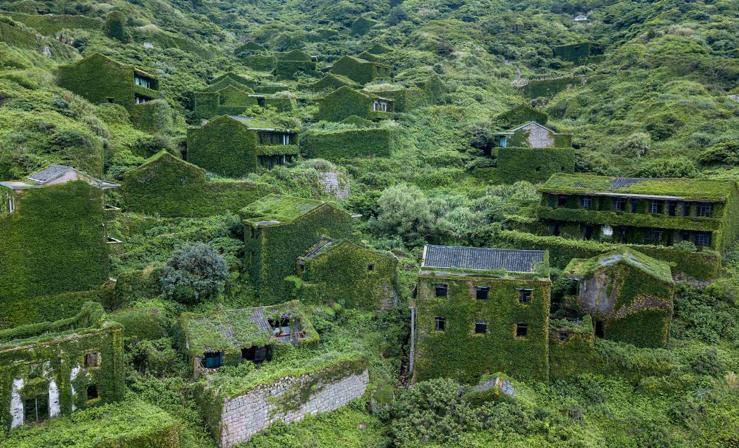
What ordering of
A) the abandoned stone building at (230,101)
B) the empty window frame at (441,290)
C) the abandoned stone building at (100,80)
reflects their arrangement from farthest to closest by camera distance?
1. the abandoned stone building at (230,101)
2. the abandoned stone building at (100,80)
3. the empty window frame at (441,290)

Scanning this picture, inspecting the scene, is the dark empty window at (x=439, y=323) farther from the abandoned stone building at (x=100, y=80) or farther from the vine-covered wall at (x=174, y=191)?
the abandoned stone building at (x=100, y=80)

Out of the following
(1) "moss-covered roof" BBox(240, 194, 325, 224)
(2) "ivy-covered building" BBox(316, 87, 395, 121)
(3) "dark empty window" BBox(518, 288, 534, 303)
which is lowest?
(3) "dark empty window" BBox(518, 288, 534, 303)

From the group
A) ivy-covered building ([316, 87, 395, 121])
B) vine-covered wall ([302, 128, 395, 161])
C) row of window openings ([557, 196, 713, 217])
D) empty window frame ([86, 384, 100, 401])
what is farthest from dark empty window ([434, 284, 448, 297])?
ivy-covered building ([316, 87, 395, 121])

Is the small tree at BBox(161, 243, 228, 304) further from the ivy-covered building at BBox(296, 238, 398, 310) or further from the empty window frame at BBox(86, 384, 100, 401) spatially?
the empty window frame at BBox(86, 384, 100, 401)

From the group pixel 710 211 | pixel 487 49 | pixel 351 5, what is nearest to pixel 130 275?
pixel 710 211

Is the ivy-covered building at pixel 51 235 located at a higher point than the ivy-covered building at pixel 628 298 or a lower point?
higher

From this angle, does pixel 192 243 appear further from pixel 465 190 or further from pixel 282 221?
pixel 465 190

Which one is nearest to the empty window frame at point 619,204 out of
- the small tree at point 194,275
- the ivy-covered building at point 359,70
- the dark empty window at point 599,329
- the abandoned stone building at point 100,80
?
the dark empty window at point 599,329
